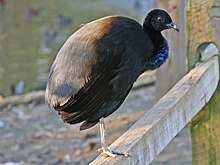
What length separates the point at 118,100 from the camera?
290 centimetres

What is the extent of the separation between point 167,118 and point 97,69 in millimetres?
443

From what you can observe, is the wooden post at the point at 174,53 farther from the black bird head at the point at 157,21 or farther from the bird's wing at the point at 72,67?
the bird's wing at the point at 72,67

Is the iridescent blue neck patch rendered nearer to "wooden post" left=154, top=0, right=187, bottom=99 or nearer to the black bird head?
the black bird head

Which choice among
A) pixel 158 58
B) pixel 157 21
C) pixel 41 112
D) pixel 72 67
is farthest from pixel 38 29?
pixel 72 67

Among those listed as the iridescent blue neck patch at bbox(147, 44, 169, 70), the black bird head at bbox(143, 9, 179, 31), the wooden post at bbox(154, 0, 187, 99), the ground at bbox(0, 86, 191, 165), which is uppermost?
the black bird head at bbox(143, 9, 179, 31)

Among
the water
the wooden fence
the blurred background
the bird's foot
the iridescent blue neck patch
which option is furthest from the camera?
the water

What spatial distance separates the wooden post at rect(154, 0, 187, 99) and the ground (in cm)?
45

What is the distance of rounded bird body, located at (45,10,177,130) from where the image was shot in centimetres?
271

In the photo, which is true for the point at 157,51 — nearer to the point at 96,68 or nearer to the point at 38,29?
the point at 96,68

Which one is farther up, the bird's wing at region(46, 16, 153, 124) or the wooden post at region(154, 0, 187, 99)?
the bird's wing at region(46, 16, 153, 124)

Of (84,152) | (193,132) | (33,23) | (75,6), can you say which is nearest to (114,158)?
(193,132)

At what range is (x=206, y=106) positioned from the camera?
3.49m

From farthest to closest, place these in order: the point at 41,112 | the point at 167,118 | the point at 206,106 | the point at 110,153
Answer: the point at 41,112 → the point at 206,106 → the point at 167,118 → the point at 110,153

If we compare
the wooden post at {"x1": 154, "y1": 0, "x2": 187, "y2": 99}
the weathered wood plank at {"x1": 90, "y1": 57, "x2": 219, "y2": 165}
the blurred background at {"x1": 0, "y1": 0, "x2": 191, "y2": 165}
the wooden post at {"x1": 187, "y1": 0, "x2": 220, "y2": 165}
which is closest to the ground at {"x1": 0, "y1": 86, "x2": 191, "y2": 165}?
the blurred background at {"x1": 0, "y1": 0, "x2": 191, "y2": 165}
